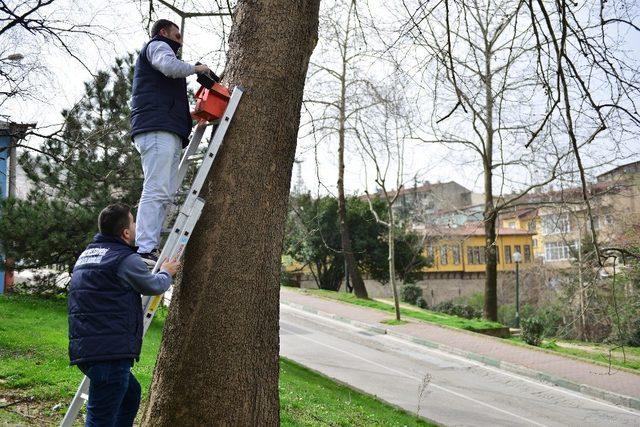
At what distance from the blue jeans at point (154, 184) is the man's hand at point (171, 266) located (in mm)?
376

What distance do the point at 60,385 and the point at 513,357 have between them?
13791mm

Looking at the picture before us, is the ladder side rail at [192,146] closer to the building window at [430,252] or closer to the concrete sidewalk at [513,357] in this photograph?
the concrete sidewalk at [513,357]

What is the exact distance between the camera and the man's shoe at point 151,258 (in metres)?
3.82

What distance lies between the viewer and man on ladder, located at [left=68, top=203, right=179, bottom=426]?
10.7 feet

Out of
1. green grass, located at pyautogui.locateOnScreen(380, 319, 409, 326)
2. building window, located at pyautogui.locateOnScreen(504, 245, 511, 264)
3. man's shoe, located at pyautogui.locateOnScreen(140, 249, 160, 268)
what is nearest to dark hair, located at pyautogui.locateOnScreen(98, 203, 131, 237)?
man's shoe, located at pyautogui.locateOnScreen(140, 249, 160, 268)

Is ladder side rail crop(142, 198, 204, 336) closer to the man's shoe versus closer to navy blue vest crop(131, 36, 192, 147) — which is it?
the man's shoe

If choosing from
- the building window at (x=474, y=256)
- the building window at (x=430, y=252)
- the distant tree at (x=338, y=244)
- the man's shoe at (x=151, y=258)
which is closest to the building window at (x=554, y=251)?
the building window at (x=474, y=256)

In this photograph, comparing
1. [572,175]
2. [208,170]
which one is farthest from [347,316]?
[208,170]

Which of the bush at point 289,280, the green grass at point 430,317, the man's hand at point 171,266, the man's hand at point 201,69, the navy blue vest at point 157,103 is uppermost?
the man's hand at point 201,69

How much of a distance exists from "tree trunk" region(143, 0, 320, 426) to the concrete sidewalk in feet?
25.6

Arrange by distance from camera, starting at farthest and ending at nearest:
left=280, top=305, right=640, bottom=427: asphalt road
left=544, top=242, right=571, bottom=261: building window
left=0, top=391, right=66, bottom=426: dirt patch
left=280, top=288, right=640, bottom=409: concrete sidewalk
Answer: left=544, top=242, right=571, bottom=261: building window → left=280, top=288, right=640, bottom=409: concrete sidewalk → left=280, top=305, right=640, bottom=427: asphalt road → left=0, top=391, right=66, bottom=426: dirt patch

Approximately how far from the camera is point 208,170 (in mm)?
3941

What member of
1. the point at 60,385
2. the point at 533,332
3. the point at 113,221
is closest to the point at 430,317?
the point at 533,332

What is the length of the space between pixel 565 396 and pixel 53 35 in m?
12.7
